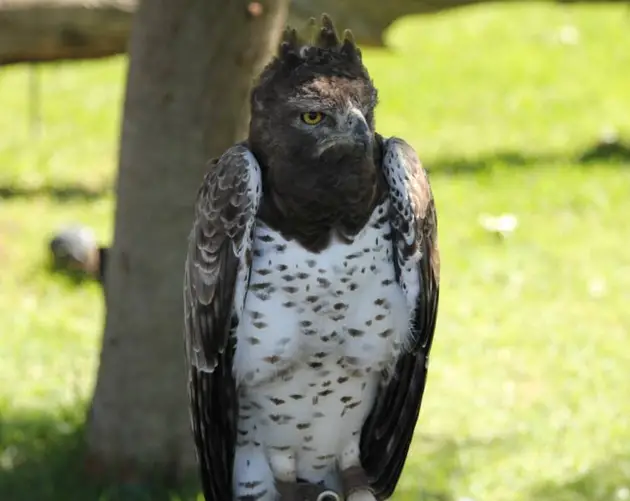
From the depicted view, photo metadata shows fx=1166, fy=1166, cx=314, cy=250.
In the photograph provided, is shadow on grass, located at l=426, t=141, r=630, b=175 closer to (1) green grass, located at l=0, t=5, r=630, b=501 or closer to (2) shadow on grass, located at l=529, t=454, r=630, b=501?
(1) green grass, located at l=0, t=5, r=630, b=501

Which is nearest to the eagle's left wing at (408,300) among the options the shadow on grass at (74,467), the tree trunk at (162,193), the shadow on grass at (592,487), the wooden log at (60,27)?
the tree trunk at (162,193)

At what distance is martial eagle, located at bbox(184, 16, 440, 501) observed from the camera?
2.97m

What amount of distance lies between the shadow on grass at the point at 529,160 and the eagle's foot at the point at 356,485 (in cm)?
646

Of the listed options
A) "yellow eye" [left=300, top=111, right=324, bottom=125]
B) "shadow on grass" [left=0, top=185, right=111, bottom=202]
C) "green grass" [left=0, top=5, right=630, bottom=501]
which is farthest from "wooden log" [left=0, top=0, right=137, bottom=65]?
"yellow eye" [left=300, top=111, right=324, bottom=125]

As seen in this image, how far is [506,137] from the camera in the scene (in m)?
10.9

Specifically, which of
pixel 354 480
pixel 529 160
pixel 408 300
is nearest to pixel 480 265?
pixel 529 160

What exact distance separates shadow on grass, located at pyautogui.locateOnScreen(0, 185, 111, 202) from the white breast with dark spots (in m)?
6.05

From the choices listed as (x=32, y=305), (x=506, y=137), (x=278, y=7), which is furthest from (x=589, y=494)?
(x=506, y=137)

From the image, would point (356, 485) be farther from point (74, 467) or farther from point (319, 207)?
point (74, 467)

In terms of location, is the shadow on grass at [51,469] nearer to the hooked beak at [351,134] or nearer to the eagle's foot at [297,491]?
the eagle's foot at [297,491]

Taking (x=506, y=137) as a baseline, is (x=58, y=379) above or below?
above

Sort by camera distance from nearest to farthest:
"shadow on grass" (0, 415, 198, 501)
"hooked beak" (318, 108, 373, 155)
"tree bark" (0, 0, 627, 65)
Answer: "hooked beak" (318, 108, 373, 155), "shadow on grass" (0, 415, 198, 501), "tree bark" (0, 0, 627, 65)

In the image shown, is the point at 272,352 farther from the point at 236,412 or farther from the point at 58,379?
the point at 58,379

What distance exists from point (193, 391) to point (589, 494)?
2472 mm
